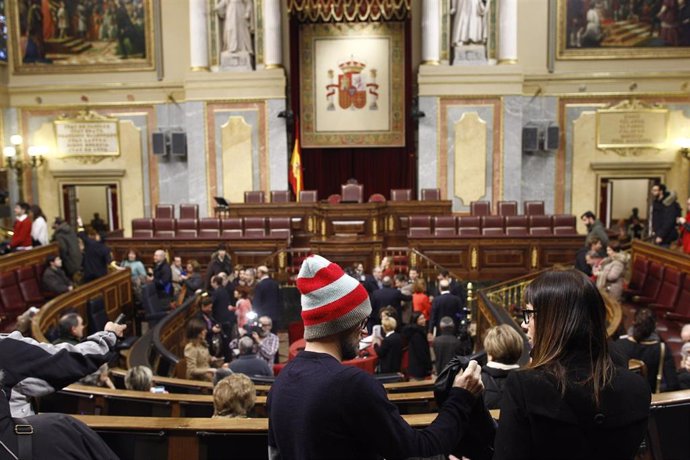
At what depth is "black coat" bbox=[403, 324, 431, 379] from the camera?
6246mm

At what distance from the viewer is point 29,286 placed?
8867 millimetres

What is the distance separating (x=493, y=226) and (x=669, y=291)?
4.17m

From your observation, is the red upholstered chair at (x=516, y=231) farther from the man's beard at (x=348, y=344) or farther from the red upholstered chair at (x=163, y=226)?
the man's beard at (x=348, y=344)

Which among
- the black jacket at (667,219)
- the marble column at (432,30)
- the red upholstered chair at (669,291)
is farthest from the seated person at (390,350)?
the marble column at (432,30)

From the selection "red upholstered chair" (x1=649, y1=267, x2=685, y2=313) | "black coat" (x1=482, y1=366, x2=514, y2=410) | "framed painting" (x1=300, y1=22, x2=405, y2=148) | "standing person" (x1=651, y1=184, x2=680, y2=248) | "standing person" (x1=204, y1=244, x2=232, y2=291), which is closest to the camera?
"black coat" (x1=482, y1=366, x2=514, y2=410)

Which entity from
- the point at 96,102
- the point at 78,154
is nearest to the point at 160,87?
the point at 96,102

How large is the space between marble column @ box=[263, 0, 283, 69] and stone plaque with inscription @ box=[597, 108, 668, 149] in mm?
7871

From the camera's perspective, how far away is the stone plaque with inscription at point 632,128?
50.7 feet

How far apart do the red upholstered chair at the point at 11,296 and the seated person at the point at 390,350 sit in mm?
5014

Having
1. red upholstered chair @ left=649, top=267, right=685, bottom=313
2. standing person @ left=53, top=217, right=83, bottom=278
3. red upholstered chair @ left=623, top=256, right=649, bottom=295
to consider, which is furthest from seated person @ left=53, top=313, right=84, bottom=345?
red upholstered chair @ left=623, top=256, right=649, bottom=295

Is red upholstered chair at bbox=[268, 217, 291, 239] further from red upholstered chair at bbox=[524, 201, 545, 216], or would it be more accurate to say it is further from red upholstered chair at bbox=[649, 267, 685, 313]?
red upholstered chair at bbox=[649, 267, 685, 313]

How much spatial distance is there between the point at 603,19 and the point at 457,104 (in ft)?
13.8

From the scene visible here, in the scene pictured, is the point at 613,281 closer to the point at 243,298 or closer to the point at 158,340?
the point at 243,298

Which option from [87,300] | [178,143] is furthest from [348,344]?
[178,143]
